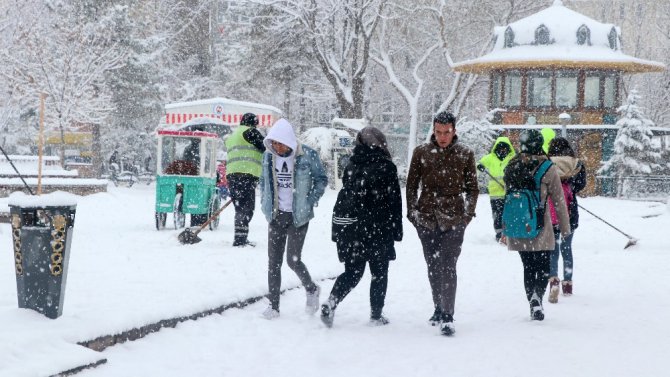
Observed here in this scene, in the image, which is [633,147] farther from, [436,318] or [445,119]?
[445,119]

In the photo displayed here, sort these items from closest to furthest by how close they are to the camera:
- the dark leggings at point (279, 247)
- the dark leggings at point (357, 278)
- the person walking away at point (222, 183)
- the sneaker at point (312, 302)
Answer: the dark leggings at point (357, 278)
the dark leggings at point (279, 247)
the sneaker at point (312, 302)
the person walking away at point (222, 183)

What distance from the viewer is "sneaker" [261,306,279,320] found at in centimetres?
756

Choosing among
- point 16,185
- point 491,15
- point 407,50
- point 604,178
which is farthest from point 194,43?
point 16,185

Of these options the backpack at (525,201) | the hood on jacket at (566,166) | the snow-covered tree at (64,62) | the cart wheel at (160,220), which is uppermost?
the snow-covered tree at (64,62)

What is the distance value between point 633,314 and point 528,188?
5.90 feet

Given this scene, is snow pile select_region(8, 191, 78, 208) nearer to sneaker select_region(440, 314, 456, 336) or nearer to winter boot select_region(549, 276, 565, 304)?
sneaker select_region(440, 314, 456, 336)

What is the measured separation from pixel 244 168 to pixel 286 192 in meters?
4.52

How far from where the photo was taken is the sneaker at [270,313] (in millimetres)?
7562

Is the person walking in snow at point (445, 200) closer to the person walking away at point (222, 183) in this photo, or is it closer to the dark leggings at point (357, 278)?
the dark leggings at point (357, 278)

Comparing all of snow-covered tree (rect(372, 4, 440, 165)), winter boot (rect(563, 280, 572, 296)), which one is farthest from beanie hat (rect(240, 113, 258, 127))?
snow-covered tree (rect(372, 4, 440, 165))

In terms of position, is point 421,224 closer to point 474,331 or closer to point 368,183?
point 368,183

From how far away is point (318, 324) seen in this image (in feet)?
24.4

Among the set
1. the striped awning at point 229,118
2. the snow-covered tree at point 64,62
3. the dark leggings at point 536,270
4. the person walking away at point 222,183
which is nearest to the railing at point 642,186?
the person walking away at point 222,183

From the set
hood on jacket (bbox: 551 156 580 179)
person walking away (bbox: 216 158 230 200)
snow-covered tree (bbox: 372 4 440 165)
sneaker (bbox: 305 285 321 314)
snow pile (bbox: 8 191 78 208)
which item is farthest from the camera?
snow-covered tree (bbox: 372 4 440 165)
